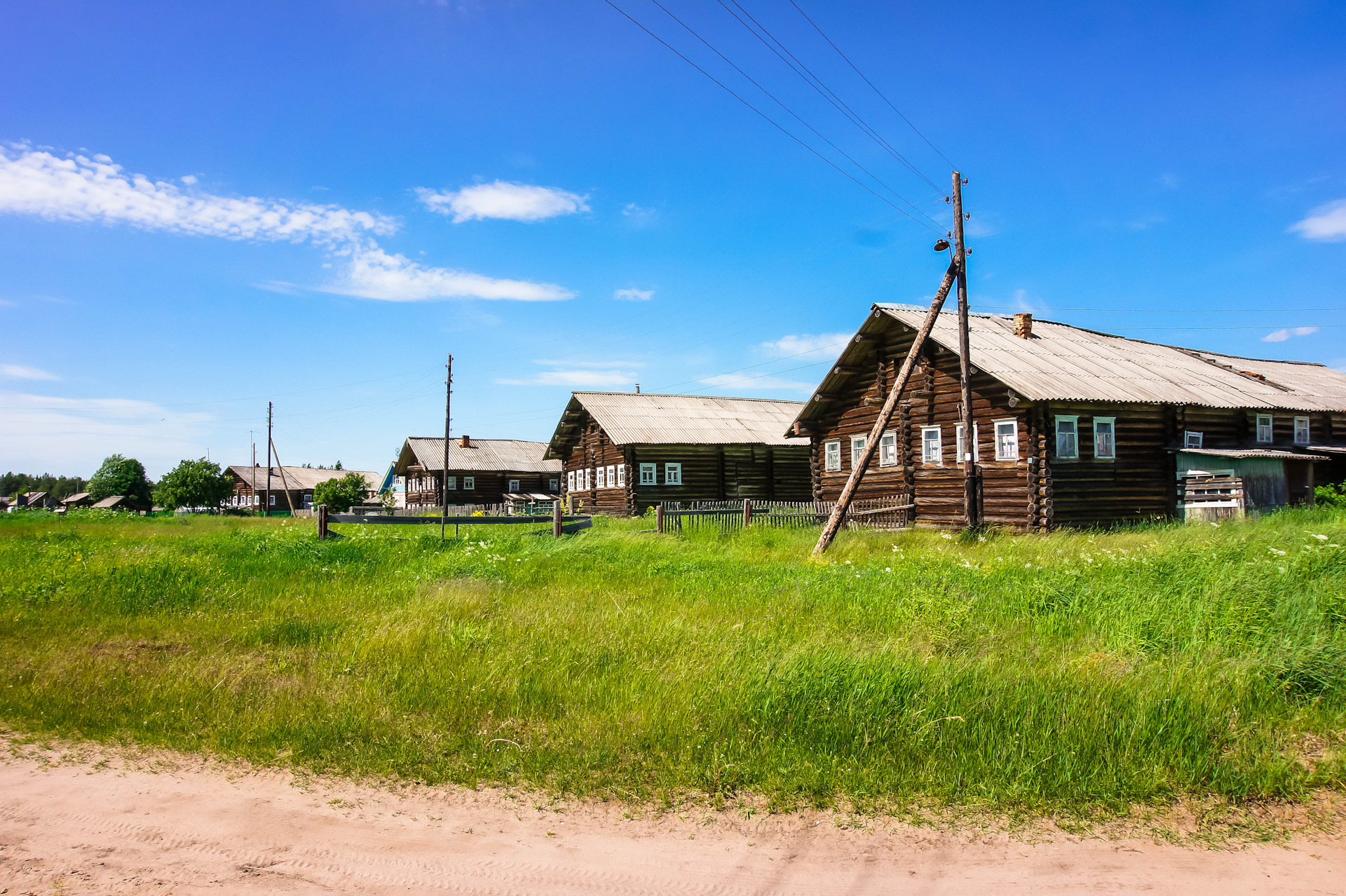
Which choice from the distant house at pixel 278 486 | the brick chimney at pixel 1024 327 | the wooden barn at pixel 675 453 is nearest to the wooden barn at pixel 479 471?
the wooden barn at pixel 675 453

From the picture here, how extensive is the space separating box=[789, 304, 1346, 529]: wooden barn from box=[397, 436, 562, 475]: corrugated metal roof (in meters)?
30.4

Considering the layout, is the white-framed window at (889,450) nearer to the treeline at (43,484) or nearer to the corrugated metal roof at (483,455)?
the corrugated metal roof at (483,455)

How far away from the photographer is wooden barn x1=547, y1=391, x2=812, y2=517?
35.1m

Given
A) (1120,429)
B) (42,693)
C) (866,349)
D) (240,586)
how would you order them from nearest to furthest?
(42,693) → (240,586) → (1120,429) → (866,349)

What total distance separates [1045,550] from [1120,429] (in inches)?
380

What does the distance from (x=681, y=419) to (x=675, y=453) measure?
8.93 feet

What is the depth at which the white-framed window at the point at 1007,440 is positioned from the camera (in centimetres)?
2039

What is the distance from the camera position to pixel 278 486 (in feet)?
229

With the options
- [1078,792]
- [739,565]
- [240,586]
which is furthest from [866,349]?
[1078,792]

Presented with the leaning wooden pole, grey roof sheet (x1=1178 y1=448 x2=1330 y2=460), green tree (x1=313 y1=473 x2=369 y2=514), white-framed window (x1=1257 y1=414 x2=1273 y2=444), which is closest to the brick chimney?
grey roof sheet (x1=1178 y1=448 x2=1330 y2=460)

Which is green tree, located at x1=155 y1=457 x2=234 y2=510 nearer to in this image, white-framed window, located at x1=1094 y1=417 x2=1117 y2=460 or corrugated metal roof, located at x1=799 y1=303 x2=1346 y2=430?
corrugated metal roof, located at x1=799 y1=303 x2=1346 y2=430

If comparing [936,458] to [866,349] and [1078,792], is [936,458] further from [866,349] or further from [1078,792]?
[1078,792]

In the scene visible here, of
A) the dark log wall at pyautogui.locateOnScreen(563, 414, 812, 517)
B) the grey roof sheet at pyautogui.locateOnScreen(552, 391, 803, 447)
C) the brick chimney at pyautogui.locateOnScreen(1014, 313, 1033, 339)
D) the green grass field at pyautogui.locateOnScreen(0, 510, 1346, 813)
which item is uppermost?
the brick chimney at pyautogui.locateOnScreen(1014, 313, 1033, 339)

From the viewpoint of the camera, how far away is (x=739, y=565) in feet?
43.8
